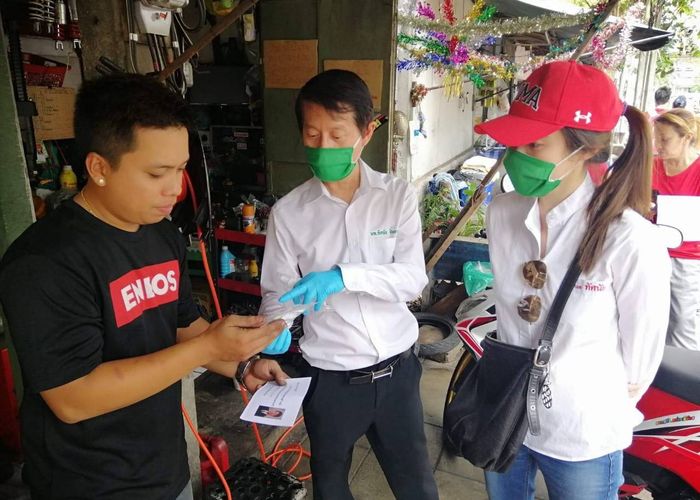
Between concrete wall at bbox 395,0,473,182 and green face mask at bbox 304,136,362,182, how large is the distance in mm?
2867

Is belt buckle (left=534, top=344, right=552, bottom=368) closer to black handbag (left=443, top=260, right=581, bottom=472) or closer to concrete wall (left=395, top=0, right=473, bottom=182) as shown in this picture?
black handbag (left=443, top=260, right=581, bottom=472)

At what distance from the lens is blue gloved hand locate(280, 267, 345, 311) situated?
1.75 m

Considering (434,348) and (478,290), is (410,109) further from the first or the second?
(434,348)

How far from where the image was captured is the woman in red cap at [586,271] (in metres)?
1.45

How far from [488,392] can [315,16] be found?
374cm

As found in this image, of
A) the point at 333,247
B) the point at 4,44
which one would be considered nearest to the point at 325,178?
the point at 333,247

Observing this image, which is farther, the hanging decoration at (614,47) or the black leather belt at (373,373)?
the hanging decoration at (614,47)

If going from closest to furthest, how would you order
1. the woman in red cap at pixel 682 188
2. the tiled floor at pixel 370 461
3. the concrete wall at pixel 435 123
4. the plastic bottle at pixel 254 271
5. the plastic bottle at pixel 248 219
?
the tiled floor at pixel 370 461 → the woman in red cap at pixel 682 188 → the plastic bottle at pixel 248 219 → the plastic bottle at pixel 254 271 → the concrete wall at pixel 435 123

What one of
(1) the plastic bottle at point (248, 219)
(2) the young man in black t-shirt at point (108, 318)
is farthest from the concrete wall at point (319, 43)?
(2) the young man in black t-shirt at point (108, 318)

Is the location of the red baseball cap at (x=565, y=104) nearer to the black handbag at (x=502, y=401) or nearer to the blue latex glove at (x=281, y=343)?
the black handbag at (x=502, y=401)

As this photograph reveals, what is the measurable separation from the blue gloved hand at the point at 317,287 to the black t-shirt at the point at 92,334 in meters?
0.39

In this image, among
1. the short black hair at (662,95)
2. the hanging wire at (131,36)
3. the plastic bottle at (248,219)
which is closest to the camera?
the hanging wire at (131,36)

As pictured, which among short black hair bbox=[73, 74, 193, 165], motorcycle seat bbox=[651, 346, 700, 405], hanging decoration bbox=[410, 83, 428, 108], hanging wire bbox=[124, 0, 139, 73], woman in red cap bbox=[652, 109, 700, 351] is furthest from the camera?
hanging decoration bbox=[410, 83, 428, 108]

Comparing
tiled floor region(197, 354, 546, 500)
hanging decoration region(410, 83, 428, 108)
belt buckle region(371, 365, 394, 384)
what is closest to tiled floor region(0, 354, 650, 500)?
tiled floor region(197, 354, 546, 500)
